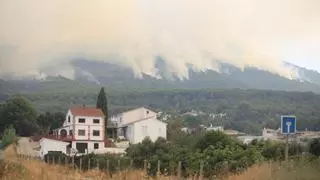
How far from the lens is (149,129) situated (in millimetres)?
78375

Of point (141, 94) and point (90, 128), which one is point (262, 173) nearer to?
point (90, 128)

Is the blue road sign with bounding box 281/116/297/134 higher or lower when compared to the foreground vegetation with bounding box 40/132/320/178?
higher

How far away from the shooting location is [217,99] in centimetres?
17612

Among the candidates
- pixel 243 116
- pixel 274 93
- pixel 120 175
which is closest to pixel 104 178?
pixel 120 175

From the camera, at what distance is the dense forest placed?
5009 inches

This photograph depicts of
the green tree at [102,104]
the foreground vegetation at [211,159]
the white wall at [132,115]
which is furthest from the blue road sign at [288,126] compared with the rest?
the white wall at [132,115]

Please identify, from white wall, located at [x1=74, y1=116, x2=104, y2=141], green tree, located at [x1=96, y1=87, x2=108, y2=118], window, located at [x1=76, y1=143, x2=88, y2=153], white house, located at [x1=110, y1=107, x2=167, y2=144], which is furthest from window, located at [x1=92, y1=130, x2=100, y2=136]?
green tree, located at [x1=96, y1=87, x2=108, y2=118]

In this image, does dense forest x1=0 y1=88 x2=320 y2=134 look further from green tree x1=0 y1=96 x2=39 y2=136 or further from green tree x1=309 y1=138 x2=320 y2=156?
green tree x1=309 y1=138 x2=320 y2=156

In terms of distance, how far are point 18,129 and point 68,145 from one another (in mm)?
13513

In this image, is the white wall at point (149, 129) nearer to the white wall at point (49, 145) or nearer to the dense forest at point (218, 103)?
the white wall at point (49, 145)

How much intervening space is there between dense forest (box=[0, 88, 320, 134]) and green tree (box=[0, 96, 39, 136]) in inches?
1399

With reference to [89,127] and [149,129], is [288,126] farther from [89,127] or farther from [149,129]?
[149,129]

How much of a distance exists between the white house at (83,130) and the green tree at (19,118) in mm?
5648

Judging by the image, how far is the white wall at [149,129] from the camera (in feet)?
254
